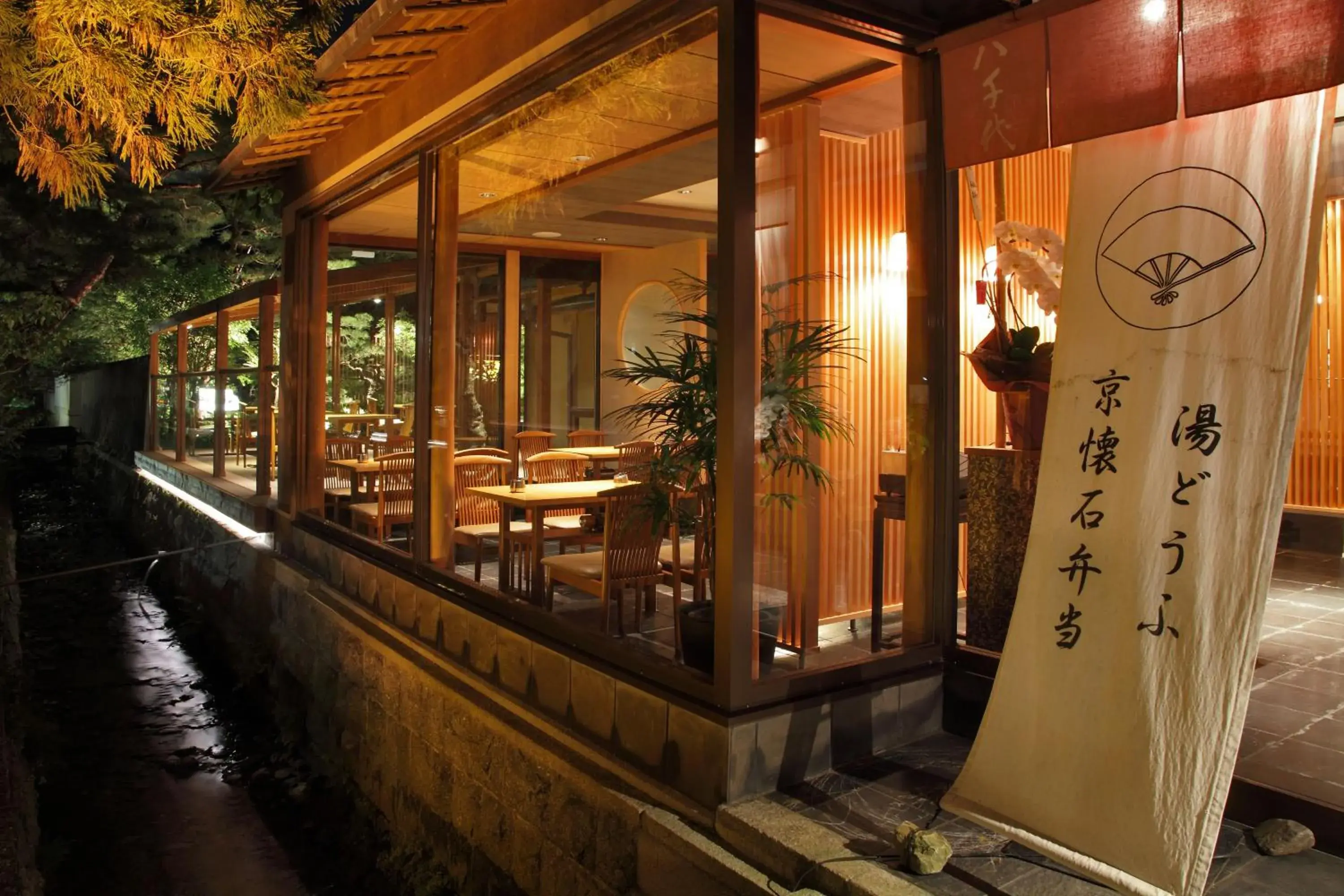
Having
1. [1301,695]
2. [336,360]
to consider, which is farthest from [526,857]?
[336,360]

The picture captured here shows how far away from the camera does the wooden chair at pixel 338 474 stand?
8.38 m

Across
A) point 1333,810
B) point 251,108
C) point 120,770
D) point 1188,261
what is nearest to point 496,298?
point 251,108

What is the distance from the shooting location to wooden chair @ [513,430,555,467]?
7312 mm

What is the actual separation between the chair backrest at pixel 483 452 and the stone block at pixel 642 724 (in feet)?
10.1

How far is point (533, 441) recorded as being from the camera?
24.7 ft

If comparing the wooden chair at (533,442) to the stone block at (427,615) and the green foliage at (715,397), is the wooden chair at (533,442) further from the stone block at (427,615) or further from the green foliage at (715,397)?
the green foliage at (715,397)

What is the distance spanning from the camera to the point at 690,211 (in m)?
4.47

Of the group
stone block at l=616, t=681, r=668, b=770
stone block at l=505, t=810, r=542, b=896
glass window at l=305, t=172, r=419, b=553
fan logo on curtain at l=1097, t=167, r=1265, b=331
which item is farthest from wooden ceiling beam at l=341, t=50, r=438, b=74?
fan logo on curtain at l=1097, t=167, r=1265, b=331

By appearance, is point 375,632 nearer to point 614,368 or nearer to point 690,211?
point 614,368

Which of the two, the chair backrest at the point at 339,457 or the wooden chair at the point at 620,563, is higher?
the chair backrest at the point at 339,457

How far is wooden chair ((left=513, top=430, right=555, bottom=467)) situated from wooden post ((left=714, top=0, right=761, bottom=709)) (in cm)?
353

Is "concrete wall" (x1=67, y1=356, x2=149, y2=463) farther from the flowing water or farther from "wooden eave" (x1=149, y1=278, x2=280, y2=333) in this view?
the flowing water

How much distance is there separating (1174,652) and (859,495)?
1.95 meters

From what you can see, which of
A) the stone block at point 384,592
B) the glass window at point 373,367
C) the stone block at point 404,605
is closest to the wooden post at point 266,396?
the glass window at point 373,367
